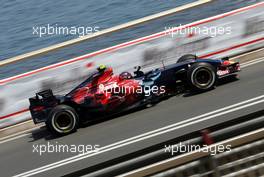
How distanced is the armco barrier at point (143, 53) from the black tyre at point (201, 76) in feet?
6.64

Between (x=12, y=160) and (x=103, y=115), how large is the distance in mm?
2340

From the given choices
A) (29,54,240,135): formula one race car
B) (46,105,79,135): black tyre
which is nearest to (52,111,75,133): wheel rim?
(46,105,79,135): black tyre

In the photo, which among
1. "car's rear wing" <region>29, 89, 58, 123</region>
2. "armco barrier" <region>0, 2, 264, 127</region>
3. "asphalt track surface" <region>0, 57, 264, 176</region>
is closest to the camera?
"asphalt track surface" <region>0, 57, 264, 176</region>

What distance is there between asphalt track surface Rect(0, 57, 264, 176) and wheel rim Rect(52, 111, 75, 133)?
190 mm

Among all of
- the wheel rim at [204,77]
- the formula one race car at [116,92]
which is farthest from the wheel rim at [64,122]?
the wheel rim at [204,77]

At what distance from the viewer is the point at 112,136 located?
10922 millimetres

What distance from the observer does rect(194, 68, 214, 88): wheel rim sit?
39.7ft

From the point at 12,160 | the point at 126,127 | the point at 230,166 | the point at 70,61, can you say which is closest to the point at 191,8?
the point at 70,61

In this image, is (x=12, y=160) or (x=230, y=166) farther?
(x=12, y=160)

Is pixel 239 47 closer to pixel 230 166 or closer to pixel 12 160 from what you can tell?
pixel 12 160

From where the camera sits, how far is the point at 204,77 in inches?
477

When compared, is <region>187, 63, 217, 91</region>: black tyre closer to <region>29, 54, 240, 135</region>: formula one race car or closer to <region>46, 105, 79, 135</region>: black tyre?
<region>29, 54, 240, 135</region>: formula one race car

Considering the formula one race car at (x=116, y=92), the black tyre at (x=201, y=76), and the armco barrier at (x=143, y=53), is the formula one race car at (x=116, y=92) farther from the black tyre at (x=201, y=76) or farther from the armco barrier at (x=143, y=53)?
the armco barrier at (x=143, y=53)

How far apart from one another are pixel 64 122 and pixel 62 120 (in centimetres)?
7
